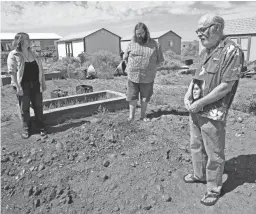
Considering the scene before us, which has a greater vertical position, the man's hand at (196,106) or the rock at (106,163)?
the man's hand at (196,106)

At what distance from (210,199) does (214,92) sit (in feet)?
3.96

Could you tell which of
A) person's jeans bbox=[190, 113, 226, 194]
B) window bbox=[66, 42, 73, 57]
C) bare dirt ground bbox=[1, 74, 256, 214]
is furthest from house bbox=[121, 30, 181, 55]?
person's jeans bbox=[190, 113, 226, 194]

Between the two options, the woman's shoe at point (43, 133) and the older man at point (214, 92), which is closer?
the older man at point (214, 92)

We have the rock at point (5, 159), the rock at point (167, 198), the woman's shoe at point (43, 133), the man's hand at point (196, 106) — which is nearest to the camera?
the man's hand at point (196, 106)

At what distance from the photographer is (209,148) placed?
8.55ft

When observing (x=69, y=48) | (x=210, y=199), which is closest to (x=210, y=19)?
(x=210, y=199)

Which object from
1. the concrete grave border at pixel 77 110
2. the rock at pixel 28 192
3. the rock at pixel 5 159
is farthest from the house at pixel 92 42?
the rock at pixel 28 192

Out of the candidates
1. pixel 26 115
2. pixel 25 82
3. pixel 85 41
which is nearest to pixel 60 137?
pixel 26 115

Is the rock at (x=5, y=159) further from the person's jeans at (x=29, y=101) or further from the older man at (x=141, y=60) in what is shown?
the older man at (x=141, y=60)

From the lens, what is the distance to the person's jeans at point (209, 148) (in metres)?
2.54

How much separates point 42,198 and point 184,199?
67.1 inches

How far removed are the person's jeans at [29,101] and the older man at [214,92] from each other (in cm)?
278

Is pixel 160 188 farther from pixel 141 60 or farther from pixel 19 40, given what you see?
pixel 19 40

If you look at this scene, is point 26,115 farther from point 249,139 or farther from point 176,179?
point 249,139
